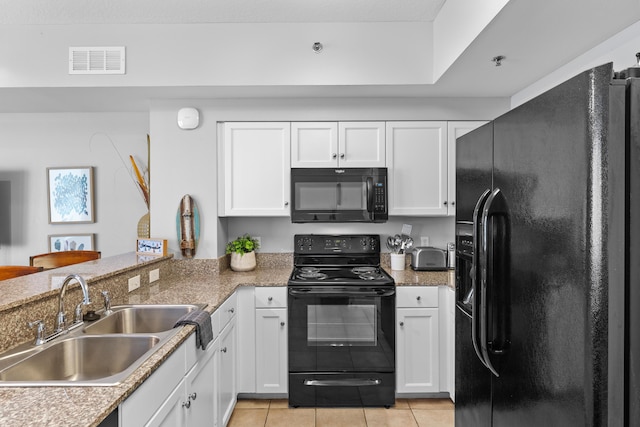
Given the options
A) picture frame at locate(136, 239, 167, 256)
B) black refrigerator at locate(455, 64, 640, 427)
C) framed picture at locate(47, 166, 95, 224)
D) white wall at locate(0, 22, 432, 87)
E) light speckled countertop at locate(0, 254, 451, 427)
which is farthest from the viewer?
framed picture at locate(47, 166, 95, 224)

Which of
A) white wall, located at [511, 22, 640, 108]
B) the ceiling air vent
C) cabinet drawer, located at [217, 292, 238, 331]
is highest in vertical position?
the ceiling air vent

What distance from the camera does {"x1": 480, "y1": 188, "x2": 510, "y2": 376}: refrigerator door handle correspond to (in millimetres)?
1099

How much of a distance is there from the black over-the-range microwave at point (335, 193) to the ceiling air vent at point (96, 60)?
4.46 ft

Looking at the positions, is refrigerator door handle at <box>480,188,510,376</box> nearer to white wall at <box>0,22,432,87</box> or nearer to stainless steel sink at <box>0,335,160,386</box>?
stainless steel sink at <box>0,335,160,386</box>

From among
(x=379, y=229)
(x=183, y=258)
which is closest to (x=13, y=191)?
(x=183, y=258)

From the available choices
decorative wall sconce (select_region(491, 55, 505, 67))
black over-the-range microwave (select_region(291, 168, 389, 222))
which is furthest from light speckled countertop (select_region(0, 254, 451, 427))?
decorative wall sconce (select_region(491, 55, 505, 67))

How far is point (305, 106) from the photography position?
9.64 ft

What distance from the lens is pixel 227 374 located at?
7.83ft

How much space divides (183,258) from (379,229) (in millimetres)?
1572

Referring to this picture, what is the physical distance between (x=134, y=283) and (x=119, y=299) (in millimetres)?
192

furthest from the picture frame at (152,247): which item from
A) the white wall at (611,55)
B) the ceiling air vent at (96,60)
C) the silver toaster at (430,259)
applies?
the white wall at (611,55)

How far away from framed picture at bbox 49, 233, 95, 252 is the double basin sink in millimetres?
2012

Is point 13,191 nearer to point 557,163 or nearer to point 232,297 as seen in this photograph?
point 232,297

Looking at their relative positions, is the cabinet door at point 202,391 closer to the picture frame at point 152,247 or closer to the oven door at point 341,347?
the oven door at point 341,347
